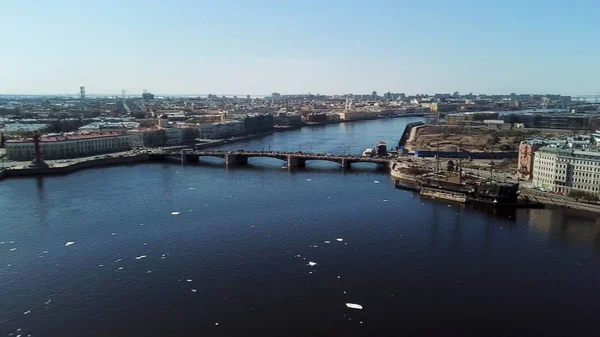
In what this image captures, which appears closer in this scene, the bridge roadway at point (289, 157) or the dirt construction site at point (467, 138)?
the bridge roadway at point (289, 157)

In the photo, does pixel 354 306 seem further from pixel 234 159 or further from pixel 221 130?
pixel 221 130

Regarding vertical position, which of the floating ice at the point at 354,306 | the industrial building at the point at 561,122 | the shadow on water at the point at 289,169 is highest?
the industrial building at the point at 561,122

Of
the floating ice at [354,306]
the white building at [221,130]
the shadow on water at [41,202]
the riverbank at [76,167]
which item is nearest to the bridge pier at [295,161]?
the riverbank at [76,167]

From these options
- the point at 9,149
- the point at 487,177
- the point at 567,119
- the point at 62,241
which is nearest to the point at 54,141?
the point at 9,149

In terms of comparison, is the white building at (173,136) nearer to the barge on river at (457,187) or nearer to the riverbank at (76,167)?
the riverbank at (76,167)

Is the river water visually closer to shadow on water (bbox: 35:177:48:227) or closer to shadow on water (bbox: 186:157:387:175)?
shadow on water (bbox: 35:177:48:227)

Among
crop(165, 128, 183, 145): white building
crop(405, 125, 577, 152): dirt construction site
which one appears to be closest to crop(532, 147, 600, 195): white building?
crop(405, 125, 577, 152): dirt construction site

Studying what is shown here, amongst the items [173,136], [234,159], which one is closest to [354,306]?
[234,159]
